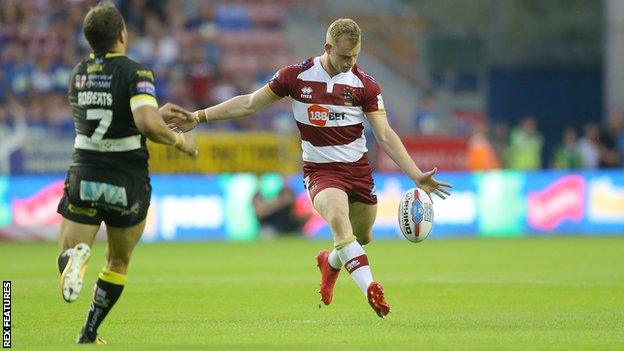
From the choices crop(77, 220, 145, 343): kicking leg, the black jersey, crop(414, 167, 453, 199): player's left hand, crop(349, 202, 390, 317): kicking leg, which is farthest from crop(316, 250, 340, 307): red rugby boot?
the black jersey

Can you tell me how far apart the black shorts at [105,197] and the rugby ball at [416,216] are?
2.81m

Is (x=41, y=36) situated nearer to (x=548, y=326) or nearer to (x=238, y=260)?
(x=238, y=260)

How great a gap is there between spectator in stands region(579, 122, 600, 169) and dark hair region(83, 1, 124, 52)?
21844 mm

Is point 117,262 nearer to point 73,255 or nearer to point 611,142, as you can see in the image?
point 73,255

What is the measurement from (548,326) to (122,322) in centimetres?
338

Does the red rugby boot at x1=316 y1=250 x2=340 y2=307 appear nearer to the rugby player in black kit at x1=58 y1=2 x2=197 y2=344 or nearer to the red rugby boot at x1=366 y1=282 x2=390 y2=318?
the red rugby boot at x1=366 y1=282 x2=390 y2=318

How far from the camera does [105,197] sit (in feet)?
27.9

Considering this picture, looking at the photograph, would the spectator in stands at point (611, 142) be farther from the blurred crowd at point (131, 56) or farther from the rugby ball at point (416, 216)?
the rugby ball at point (416, 216)

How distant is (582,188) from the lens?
1019 inches

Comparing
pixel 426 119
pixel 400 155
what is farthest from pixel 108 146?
pixel 426 119

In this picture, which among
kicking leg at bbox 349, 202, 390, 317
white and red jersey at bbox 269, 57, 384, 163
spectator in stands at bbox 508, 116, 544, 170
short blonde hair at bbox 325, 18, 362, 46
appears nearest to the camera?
short blonde hair at bbox 325, 18, 362, 46

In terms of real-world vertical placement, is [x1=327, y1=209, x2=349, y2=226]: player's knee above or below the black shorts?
below

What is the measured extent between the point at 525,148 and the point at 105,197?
73.1 ft

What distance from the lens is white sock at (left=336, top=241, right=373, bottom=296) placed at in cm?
1016
